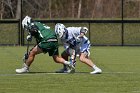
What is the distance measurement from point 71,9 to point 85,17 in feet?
5.16

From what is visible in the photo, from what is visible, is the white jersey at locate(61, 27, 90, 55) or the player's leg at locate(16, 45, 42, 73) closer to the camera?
the white jersey at locate(61, 27, 90, 55)

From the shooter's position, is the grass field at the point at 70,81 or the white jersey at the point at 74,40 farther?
the white jersey at the point at 74,40

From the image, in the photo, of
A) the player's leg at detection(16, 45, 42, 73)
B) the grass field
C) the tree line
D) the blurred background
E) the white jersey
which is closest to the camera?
the grass field

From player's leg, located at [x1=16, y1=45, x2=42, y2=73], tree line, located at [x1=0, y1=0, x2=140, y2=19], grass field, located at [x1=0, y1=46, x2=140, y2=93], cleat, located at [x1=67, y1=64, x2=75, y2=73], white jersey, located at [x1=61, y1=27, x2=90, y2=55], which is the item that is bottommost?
grass field, located at [x1=0, y1=46, x2=140, y2=93]

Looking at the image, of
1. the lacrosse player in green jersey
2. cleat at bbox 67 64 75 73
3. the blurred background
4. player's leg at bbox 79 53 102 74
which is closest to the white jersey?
player's leg at bbox 79 53 102 74

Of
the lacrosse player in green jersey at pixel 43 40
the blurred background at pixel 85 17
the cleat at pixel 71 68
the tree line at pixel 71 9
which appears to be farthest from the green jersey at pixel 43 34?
the tree line at pixel 71 9

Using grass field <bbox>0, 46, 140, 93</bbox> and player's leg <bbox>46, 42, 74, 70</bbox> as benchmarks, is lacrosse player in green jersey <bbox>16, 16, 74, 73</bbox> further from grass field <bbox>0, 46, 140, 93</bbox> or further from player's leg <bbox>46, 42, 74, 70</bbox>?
grass field <bbox>0, 46, 140, 93</bbox>

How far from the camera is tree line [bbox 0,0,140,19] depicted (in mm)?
36722

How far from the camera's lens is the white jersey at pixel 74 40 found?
14117 mm

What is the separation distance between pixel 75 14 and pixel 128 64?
2005 cm

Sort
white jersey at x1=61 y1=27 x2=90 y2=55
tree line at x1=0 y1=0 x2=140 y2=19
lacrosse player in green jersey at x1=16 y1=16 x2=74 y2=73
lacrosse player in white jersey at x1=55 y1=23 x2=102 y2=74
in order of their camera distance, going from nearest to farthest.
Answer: lacrosse player in white jersey at x1=55 y1=23 x2=102 y2=74, white jersey at x1=61 y1=27 x2=90 y2=55, lacrosse player in green jersey at x1=16 y1=16 x2=74 y2=73, tree line at x1=0 y1=0 x2=140 y2=19

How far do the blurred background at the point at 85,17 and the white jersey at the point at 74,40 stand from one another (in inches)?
657

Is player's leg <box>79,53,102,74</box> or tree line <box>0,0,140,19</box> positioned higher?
tree line <box>0,0,140,19</box>

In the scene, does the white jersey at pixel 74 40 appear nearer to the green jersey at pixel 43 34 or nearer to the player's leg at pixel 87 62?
the player's leg at pixel 87 62
